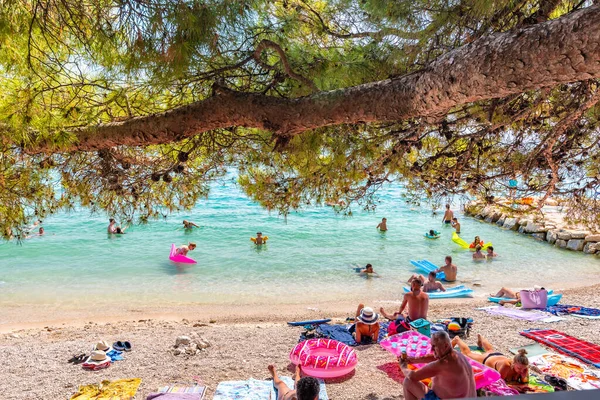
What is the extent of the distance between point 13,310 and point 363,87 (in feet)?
33.8

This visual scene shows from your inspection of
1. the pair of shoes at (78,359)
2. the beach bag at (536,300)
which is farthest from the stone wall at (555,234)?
the pair of shoes at (78,359)

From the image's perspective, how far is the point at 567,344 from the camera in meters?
6.05

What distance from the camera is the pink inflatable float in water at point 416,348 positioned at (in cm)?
453

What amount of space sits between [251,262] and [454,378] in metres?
11.4

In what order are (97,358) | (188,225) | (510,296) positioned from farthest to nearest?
(188,225) < (510,296) < (97,358)

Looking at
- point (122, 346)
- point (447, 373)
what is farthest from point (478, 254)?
point (122, 346)

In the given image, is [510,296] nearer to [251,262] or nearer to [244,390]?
[244,390]

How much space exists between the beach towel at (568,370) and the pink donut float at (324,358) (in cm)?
232

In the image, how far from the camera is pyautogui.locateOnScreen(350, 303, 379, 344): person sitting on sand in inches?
251

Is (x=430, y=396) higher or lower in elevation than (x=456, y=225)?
lower

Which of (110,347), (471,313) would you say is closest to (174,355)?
(110,347)

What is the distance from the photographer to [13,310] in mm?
9766

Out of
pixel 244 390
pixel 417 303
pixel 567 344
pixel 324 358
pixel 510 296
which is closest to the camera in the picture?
pixel 244 390

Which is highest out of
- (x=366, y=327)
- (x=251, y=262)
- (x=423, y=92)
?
(x=423, y=92)
